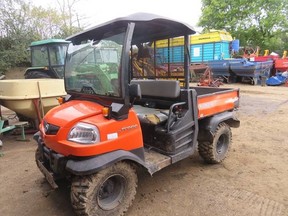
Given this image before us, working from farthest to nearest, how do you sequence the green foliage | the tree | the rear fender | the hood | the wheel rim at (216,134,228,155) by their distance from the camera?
the tree, the green foliage, the wheel rim at (216,134,228,155), the rear fender, the hood

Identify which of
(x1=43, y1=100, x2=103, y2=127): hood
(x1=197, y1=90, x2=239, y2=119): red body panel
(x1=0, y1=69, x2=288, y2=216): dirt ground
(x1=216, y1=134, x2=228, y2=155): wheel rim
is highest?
(x1=43, y1=100, x2=103, y2=127): hood

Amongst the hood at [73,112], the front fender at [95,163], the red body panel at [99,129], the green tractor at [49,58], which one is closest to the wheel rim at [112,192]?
the front fender at [95,163]

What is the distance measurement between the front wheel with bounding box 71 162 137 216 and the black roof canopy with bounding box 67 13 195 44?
1.40m

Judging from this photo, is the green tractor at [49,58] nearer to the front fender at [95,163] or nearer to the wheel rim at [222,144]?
the wheel rim at [222,144]

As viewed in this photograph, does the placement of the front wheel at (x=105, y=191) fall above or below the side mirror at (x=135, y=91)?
below

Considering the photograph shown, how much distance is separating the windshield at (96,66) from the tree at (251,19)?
2308 centimetres

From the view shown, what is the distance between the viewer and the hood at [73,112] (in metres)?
2.46

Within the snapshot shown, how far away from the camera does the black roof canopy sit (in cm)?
248

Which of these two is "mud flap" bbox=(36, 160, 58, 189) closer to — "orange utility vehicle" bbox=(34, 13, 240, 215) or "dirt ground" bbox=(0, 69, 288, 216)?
"orange utility vehicle" bbox=(34, 13, 240, 215)

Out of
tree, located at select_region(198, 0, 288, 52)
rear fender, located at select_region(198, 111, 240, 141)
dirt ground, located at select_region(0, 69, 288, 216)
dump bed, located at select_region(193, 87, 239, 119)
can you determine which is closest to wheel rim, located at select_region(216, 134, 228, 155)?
dirt ground, located at select_region(0, 69, 288, 216)

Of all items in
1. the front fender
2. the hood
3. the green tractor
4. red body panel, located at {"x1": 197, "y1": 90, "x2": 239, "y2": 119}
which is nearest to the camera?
the front fender

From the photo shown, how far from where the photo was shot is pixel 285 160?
3980 mm

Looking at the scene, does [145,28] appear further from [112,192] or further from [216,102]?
[112,192]

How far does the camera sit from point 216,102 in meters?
3.77
